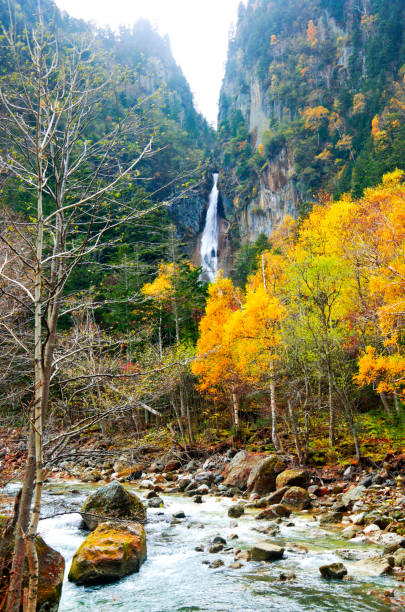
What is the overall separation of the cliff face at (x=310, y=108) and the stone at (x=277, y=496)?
35.0 metres

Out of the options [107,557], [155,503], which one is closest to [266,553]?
[107,557]

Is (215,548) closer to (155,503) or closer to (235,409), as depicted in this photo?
(155,503)

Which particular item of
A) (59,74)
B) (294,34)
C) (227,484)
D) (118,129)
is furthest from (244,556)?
(294,34)

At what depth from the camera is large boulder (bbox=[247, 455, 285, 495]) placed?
539 inches

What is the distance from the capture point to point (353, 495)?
11.5m

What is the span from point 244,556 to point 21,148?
332 inches

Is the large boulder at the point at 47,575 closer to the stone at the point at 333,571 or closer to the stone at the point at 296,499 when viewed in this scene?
the stone at the point at 333,571

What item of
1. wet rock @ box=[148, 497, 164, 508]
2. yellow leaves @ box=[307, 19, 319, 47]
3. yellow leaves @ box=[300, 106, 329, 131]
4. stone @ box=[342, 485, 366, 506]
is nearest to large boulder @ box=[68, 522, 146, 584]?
wet rock @ box=[148, 497, 164, 508]

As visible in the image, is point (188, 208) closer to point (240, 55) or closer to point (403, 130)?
point (403, 130)

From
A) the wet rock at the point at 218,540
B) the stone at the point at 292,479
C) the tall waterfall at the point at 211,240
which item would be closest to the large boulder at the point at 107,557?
the wet rock at the point at 218,540

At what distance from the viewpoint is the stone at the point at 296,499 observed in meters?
11.6

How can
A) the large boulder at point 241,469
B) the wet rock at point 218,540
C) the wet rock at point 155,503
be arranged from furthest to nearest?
the large boulder at point 241,469 → the wet rock at point 155,503 → the wet rock at point 218,540

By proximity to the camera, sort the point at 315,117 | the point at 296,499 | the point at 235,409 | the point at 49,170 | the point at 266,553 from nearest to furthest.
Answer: the point at 49,170 < the point at 266,553 < the point at 296,499 < the point at 235,409 < the point at 315,117

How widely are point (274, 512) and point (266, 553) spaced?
321 cm
